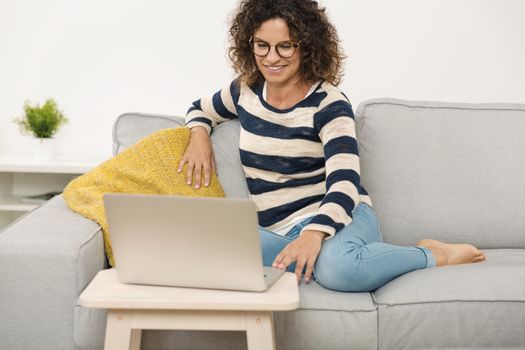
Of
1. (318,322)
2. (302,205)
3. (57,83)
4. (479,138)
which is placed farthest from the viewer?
(57,83)

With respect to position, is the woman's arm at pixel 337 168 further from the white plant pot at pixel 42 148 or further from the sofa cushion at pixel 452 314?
the white plant pot at pixel 42 148

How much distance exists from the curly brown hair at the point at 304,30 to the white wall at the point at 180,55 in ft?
3.60

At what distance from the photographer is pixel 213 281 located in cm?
147

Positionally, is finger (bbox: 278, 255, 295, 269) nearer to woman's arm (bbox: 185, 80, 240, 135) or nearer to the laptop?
the laptop

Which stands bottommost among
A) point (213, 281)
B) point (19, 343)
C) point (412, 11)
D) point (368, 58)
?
point (19, 343)

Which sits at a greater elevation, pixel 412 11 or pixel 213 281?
pixel 412 11

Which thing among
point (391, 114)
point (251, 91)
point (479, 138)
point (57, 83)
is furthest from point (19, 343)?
point (57, 83)

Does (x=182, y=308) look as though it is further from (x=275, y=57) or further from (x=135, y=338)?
(x=275, y=57)

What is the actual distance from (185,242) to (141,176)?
2.41 feet

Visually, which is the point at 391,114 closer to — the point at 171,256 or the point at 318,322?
the point at 318,322

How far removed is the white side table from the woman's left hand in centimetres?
22

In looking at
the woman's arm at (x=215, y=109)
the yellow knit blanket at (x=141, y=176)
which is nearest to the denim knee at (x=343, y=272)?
the yellow knit blanket at (x=141, y=176)

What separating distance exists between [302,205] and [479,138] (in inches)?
26.3

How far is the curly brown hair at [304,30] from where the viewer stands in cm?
210
